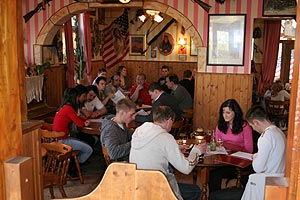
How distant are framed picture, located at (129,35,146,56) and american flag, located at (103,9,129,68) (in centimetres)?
23

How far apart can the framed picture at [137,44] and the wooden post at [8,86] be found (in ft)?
32.7

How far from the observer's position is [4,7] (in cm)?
192

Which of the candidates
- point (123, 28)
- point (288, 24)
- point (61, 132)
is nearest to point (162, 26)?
point (123, 28)

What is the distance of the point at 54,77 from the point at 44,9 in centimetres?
190

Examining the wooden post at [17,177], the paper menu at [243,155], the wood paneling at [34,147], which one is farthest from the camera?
the paper menu at [243,155]

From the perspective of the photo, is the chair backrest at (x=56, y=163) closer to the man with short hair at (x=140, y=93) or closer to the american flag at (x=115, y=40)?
the man with short hair at (x=140, y=93)

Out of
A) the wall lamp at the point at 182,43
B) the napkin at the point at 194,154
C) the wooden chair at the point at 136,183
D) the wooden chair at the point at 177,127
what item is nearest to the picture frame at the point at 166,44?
the wall lamp at the point at 182,43

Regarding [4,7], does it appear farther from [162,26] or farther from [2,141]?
[162,26]

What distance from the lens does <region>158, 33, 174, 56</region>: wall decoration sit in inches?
460

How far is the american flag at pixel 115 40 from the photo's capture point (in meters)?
11.8

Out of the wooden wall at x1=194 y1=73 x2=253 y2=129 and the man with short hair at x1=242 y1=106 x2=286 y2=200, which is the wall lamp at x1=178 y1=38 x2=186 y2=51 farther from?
the man with short hair at x1=242 y1=106 x2=286 y2=200

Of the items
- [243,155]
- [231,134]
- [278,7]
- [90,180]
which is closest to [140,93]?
[90,180]

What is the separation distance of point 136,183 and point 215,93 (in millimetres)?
4819

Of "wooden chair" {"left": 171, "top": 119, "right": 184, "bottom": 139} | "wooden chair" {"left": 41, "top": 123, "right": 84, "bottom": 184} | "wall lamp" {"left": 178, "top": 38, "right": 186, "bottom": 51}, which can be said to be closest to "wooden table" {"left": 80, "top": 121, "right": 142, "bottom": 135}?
"wooden chair" {"left": 41, "top": 123, "right": 84, "bottom": 184}
